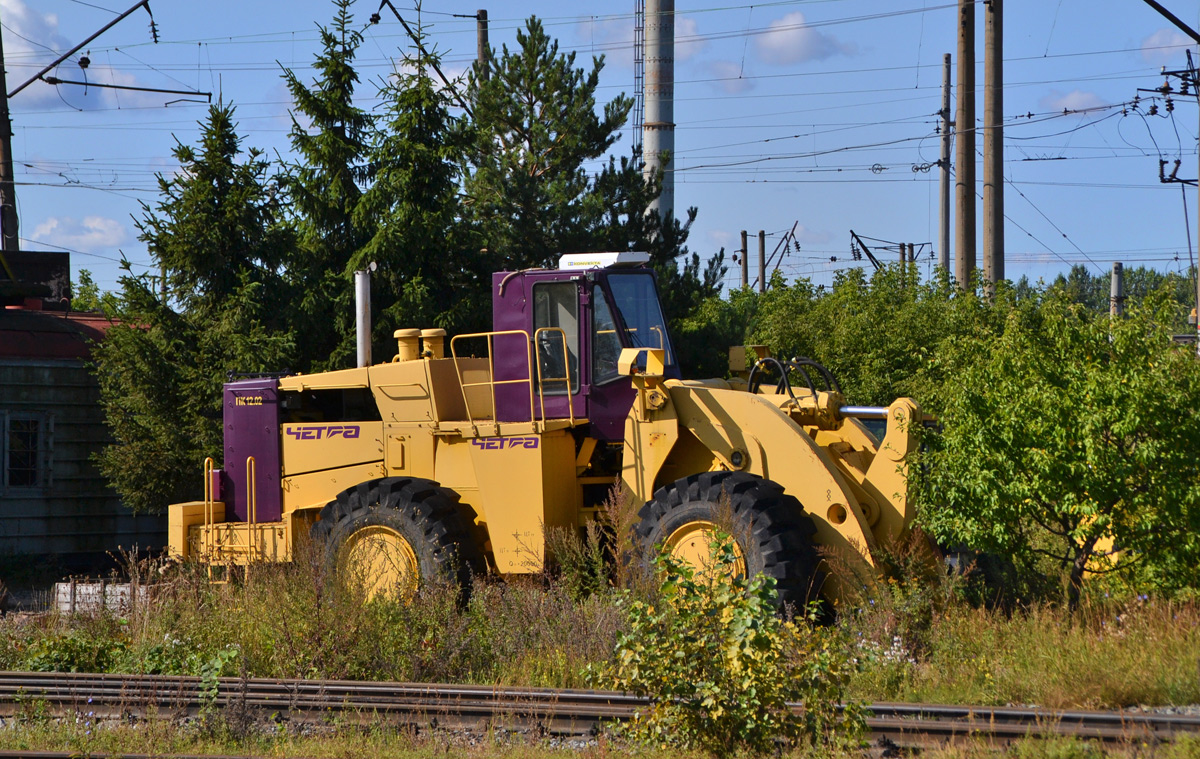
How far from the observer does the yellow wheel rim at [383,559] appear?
10.7m

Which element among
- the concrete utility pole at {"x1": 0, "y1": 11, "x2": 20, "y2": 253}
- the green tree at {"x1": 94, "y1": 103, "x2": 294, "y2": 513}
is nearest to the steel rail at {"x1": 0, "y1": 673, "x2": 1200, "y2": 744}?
the green tree at {"x1": 94, "y1": 103, "x2": 294, "y2": 513}

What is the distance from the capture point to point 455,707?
8.09 metres

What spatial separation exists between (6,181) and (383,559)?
1600cm

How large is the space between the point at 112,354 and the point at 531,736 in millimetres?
11793

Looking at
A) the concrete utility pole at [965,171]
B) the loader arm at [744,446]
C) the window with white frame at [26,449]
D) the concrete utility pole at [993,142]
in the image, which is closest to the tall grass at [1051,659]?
the loader arm at [744,446]

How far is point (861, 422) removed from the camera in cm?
1140

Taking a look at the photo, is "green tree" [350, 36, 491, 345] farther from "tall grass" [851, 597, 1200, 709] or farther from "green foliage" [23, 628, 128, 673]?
"tall grass" [851, 597, 1200, 709]

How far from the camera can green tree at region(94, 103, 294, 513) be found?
16766 mm

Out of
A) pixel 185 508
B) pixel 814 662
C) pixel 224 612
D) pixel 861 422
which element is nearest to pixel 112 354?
pixel 185 508

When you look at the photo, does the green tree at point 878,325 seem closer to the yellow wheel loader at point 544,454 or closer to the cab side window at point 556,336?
the yellow wheel loader at point 544,454

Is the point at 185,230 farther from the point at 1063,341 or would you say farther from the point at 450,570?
the point at 1063,341

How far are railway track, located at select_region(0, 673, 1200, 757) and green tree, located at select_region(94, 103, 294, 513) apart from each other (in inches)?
296

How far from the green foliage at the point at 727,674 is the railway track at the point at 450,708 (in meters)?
0.54

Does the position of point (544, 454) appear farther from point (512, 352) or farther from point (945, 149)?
point (945, 149)
